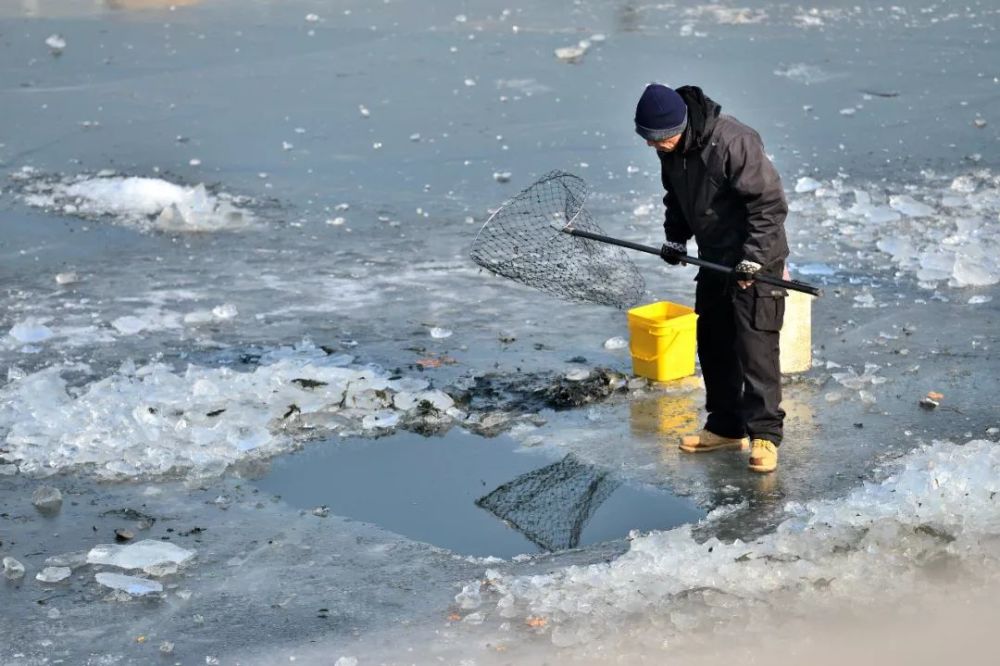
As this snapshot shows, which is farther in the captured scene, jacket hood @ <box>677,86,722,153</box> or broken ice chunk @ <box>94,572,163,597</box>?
jacket hood @ <box>677,86,722,153</box>

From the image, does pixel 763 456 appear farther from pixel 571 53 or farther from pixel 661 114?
pixel 571 53

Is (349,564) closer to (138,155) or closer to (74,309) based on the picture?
(74,309)

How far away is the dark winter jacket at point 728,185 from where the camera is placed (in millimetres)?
5789

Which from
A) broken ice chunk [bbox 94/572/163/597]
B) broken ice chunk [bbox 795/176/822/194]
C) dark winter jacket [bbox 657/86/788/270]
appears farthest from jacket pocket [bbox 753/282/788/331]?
broken ice chunk [bbox 795/176/822/194]

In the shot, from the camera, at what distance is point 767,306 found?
597 cm

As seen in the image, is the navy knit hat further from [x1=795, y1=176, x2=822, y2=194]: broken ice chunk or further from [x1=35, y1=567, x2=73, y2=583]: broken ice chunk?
[x1=795, y1=176, x2=822, y2=194]: broken ice chunk

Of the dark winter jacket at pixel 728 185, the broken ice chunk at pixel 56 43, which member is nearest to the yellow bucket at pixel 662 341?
the dark winter jacket at pixel 728 185

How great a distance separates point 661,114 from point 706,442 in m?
1.57

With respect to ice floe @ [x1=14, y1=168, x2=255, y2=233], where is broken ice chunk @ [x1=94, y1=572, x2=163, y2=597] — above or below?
below

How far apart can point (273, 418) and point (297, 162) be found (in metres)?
5.11

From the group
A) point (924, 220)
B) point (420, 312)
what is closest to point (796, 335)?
point (420, 312)

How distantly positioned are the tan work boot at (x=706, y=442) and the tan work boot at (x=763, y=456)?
25 cm

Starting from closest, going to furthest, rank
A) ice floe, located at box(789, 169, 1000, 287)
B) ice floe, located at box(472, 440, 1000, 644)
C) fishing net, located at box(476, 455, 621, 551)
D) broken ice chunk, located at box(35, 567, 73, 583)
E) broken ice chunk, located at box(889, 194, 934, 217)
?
ice floe, located at box(472, 440, 1000, 644) → broken ice chunk, located at box(35, 567, 73, 583) → fishing net, located at box(476, 455, 621, 551) → ice floe, located at box(789, 169, 1000, 287) → broken ice chunk, located at box(889, 194, 934, 217)

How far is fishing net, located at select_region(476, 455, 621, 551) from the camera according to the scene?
570 cm
